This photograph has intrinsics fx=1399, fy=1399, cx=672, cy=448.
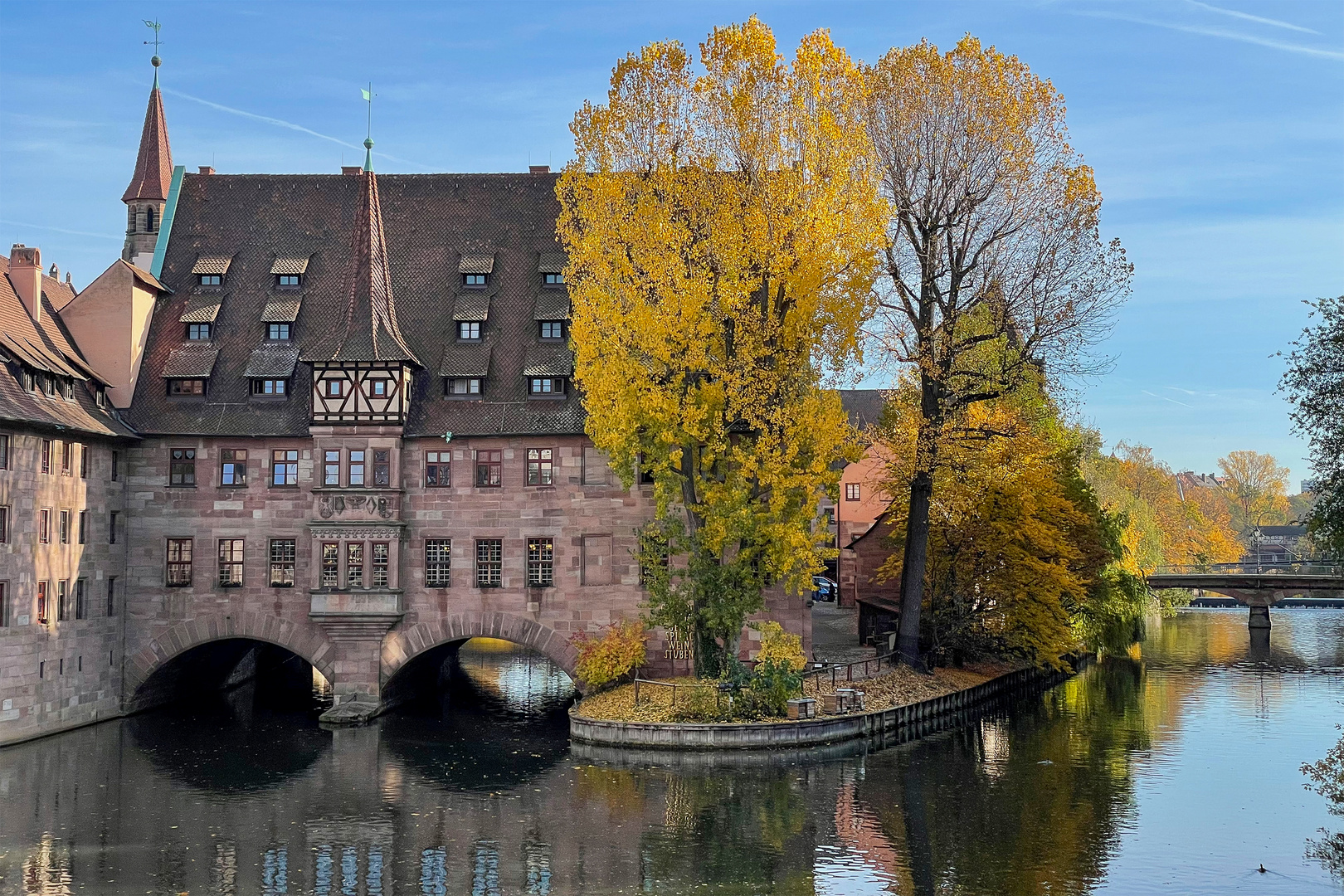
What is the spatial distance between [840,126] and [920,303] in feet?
24.0

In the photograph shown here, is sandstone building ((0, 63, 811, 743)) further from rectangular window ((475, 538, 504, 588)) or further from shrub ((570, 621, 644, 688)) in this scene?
shrub ((570, 621, 644, 688))

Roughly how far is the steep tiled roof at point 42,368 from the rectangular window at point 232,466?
9.90ft

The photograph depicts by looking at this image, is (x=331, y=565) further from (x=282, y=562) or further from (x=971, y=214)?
(x=971, y=214)

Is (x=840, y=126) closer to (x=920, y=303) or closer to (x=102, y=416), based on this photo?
(x=920, y=303)

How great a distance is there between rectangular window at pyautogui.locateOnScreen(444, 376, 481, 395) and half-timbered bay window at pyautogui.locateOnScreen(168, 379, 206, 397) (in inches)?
320

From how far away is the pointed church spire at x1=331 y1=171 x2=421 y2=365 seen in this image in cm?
4397

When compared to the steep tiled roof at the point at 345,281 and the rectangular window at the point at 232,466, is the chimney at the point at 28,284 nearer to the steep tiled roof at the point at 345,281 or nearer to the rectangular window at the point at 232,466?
the steep tiled roof at the point at 345,281

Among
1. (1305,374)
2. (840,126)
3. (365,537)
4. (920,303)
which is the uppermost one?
(840,126)

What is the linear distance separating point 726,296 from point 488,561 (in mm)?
12069

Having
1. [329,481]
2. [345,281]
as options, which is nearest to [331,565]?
[329,481]

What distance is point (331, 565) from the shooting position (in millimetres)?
43531

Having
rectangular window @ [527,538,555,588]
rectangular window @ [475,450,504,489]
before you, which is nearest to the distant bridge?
rectangular window @ [527,538,555,588]

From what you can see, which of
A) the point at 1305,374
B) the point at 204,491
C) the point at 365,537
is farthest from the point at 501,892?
the point at 204,491

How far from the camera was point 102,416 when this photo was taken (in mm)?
44344
